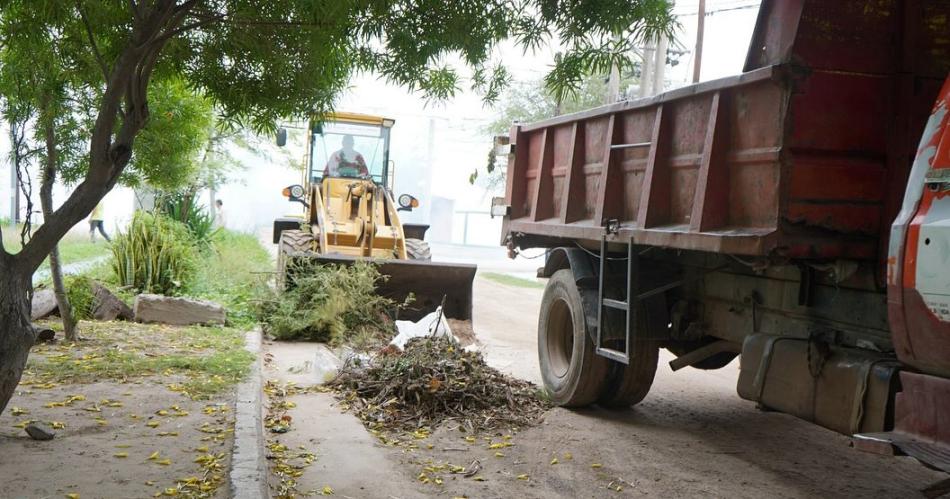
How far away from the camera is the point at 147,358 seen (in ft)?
26.1

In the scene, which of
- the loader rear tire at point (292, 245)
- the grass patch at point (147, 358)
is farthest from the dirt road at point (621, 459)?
the loader rear tire at point (292, 245)

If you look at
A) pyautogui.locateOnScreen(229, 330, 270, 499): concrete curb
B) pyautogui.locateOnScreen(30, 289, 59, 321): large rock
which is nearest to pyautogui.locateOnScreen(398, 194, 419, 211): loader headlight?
pyautogui.locateOnScreen(30, 289, 59, 321): large rock

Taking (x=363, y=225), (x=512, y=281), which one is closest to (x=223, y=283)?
(x=363, y=225)

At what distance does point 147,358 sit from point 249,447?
3.22 meters

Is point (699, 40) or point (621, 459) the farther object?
point (699, 40)

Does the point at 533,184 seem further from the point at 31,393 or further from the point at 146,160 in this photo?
the point at 31,393

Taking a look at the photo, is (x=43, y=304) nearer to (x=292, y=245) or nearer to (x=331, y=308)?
(x=331, y=308)

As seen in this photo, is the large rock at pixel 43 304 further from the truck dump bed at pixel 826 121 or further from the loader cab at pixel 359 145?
the truck dump bed at pixel 826 121

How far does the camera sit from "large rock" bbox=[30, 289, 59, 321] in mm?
9852

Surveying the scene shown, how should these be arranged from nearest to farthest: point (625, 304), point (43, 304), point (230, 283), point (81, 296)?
→ point (625, 304), point (43, 304), point (81, 296), point (230, 283)

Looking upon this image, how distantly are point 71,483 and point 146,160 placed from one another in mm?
5080

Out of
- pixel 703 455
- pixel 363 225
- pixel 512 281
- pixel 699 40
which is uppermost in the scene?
pixel 699 40

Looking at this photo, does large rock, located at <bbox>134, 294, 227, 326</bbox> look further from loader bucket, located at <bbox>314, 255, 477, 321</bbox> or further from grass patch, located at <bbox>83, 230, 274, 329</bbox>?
loader bucket, located at <bbox>314, 255, 477, 321</bbox>

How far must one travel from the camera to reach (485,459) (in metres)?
6.02
